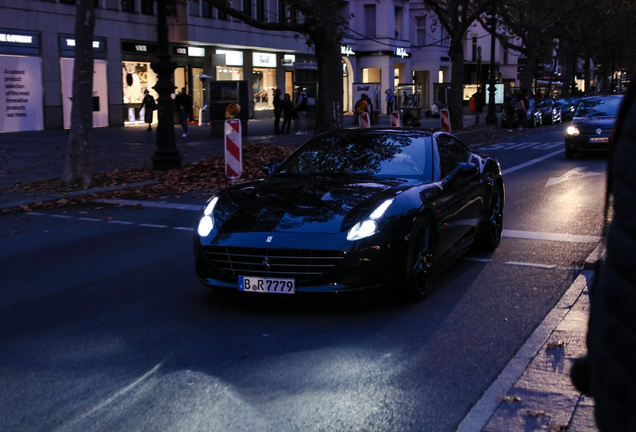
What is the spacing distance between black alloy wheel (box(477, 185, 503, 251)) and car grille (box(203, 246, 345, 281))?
307 centimetres

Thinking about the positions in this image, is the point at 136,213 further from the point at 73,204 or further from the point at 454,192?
the point at 454,192

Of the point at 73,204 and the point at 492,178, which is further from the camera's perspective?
the point at 73,204

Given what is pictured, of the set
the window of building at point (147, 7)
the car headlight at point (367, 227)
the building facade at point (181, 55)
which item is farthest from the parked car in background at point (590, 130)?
the window of building at point (147, 7)

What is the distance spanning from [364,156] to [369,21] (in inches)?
2095

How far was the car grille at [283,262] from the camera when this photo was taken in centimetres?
597

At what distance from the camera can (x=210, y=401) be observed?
434 cm

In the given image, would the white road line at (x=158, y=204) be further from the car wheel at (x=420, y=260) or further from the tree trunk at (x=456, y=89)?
the tree trunk at (x=456, y=89)

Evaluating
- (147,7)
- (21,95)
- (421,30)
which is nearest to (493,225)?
(21,95)

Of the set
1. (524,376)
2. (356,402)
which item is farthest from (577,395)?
(356,402)

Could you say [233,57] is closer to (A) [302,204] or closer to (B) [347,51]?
(B) [347,51]

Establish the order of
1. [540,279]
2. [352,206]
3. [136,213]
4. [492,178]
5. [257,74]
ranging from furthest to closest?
[257,74]
[136,213]
[492,178]
[540,279]
[352,206]

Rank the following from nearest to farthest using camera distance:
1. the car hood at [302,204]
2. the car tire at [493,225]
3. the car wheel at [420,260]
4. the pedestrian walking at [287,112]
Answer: the car hood at [302,204], the car wheel at [420,260], the car tire at [493,225], the pedestrian walking at [287,112]

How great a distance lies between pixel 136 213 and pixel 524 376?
8669 millimetres

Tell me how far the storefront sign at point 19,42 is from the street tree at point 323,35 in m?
13.1
